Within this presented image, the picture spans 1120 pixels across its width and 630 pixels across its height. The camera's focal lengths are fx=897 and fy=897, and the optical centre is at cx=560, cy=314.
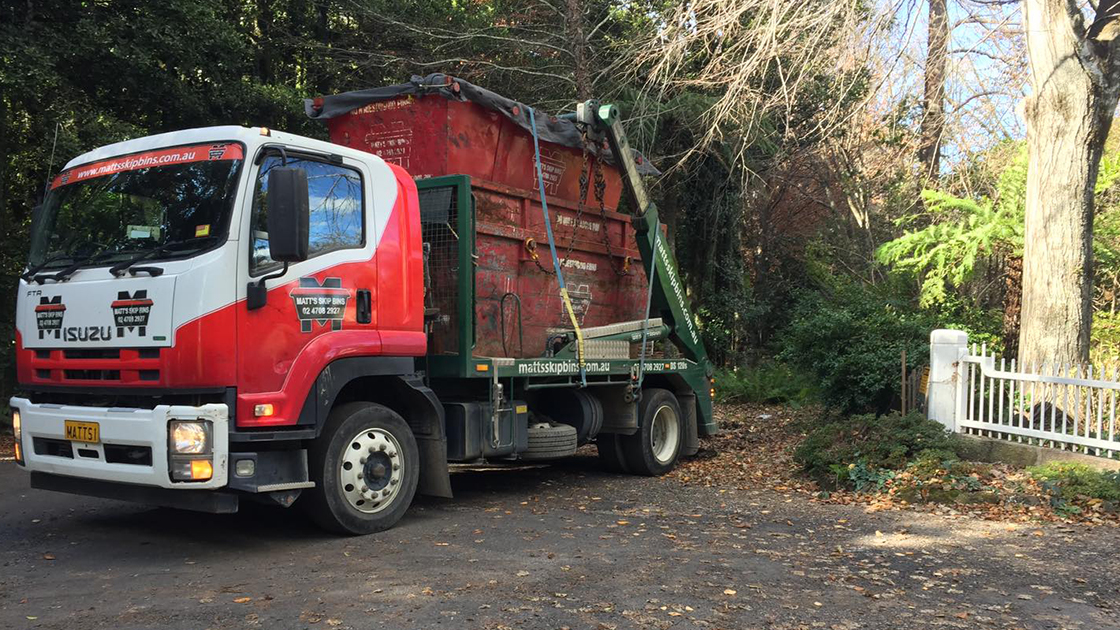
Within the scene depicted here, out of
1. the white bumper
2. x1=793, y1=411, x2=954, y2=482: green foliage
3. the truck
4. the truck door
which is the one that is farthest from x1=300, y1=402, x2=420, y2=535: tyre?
x1=793, y1=411, x2=954, y2=482: green foliage

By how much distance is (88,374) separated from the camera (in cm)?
567

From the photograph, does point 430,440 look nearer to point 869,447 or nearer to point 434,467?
point 434,467

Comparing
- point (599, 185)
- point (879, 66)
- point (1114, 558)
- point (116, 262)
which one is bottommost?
point (1114, 558)

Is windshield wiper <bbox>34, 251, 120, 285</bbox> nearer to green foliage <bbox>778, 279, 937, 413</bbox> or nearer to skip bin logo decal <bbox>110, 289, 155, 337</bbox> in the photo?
skip bin logo decal <bbox>110, 289, 155, 337</bbox>

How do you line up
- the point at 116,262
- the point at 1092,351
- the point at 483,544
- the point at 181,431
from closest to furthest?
the point at 181,431
the point at 116,262
the point at 483,544
the point at 1092,351

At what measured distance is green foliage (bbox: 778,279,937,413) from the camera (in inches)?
416

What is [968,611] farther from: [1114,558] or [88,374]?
[88,374]

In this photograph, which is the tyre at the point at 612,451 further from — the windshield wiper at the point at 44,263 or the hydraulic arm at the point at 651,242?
the windshield wiper at the point at 44,263

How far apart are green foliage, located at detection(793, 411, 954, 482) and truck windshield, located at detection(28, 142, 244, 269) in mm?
5929

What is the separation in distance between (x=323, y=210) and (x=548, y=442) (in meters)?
3.04

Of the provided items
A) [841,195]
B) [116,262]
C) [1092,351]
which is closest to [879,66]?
[1092,351]

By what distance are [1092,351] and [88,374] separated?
40.6ft

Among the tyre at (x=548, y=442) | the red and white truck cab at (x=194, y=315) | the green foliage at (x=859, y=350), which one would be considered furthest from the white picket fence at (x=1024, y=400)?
the red and white truck cab at (x=194, y=315)

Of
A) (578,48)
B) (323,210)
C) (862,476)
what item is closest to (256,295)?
(323,210)
